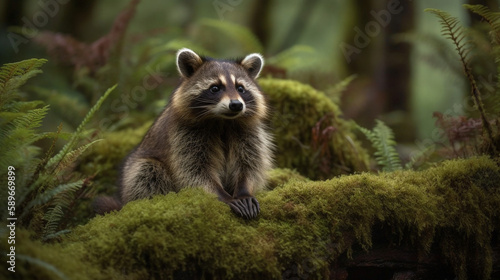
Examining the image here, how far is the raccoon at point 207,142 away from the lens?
5332 millimetres

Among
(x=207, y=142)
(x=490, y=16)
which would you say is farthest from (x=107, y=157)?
(x=490, y=16)

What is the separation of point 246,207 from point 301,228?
0.61m

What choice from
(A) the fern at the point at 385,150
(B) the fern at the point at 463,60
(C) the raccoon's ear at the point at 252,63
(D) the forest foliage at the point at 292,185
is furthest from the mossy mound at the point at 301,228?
(C) the raccoon's ear at the point at 252,63

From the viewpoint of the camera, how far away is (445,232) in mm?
4566

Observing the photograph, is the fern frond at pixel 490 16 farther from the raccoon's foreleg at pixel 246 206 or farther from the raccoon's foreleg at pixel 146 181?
the raccoon's foreleg at pixel 146 181

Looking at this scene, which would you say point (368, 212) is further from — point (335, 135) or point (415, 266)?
point (335, 135)

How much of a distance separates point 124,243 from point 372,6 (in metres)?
11.3

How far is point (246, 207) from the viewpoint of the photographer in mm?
4352

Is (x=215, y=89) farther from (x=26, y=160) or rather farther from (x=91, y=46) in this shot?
(x=91, y=46)

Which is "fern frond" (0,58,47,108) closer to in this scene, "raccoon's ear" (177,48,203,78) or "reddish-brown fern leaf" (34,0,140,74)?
"raccoon's ear" (177,48,203,78)

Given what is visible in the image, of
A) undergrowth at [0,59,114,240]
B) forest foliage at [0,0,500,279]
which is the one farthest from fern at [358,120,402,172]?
undergrowth at [0,59,114,240]

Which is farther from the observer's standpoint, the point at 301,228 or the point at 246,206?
the point at 246,206

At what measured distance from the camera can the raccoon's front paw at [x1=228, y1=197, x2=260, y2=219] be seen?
430cm

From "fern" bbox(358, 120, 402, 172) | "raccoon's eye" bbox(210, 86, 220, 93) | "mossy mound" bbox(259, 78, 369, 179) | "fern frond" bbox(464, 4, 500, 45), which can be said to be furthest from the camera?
"mossy mound" bbox(259, 78, 369, 179)
